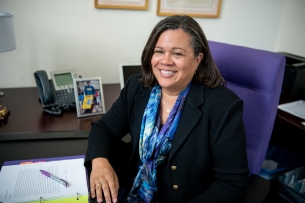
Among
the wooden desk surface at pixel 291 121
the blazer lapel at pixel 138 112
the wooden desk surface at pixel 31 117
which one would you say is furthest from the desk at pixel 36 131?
the wooden desk surface at pixel 291 121

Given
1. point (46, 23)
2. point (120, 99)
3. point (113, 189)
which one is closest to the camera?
point (113, 189)

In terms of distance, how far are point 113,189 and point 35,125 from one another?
0.62 m

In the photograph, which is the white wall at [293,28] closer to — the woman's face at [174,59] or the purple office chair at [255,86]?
the purple office chair at [255,86]

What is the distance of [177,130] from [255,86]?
428 mm

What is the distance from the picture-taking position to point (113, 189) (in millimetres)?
1000

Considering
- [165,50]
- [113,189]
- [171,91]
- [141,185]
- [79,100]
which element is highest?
[165,50]

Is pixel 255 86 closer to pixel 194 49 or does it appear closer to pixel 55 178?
pixel 194 49

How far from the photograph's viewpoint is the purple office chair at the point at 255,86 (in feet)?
3.82

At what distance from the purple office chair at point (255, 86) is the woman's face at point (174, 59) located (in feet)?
0.83

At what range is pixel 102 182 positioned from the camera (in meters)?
0.99

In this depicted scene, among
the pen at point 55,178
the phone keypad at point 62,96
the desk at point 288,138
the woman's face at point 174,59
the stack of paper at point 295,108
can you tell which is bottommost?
the desk at point 288,138

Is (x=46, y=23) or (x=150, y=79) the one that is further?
(x=46, y=23)

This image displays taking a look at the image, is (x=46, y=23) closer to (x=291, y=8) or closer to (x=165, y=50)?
(x=165, y=50)

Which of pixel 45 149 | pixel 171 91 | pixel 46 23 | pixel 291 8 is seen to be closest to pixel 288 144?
pixel 291 8
